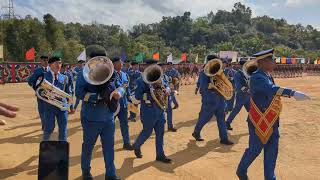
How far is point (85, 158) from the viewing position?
23.6 feet

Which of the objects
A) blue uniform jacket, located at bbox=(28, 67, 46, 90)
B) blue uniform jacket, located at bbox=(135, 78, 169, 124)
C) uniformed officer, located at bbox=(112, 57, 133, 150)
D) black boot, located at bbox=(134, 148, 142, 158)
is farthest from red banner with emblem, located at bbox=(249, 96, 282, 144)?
blue uniform jacket, located at bbox=(28, 67, 46, 90)

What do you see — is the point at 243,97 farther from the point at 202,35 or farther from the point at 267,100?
the point at 202,35

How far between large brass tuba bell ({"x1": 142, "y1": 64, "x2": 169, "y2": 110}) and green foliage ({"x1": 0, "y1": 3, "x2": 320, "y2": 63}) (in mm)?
19411

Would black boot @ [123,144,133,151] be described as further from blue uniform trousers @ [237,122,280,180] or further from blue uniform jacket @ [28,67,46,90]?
blue uniform trousers @ [237,122,280,180]

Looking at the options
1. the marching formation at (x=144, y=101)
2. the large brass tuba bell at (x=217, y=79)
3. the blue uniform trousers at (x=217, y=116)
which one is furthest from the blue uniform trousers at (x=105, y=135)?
the large brass tuba bell at (x=217, y=79)

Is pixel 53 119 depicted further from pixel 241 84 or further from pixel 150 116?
pixel 241 84

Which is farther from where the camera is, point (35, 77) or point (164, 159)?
point (35, 77)

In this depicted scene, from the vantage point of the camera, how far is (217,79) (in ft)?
35.1

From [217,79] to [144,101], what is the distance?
2671 millimetres

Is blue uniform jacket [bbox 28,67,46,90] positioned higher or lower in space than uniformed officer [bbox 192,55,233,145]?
higher

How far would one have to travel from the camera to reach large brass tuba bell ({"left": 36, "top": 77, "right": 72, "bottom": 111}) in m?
8.39

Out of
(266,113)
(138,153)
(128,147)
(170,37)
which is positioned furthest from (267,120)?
(170,37)

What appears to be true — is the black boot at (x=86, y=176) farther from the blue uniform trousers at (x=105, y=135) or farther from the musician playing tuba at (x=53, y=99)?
the musician playing tuba at (x=53, y=99)

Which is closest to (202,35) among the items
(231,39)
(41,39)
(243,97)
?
(231,39)
